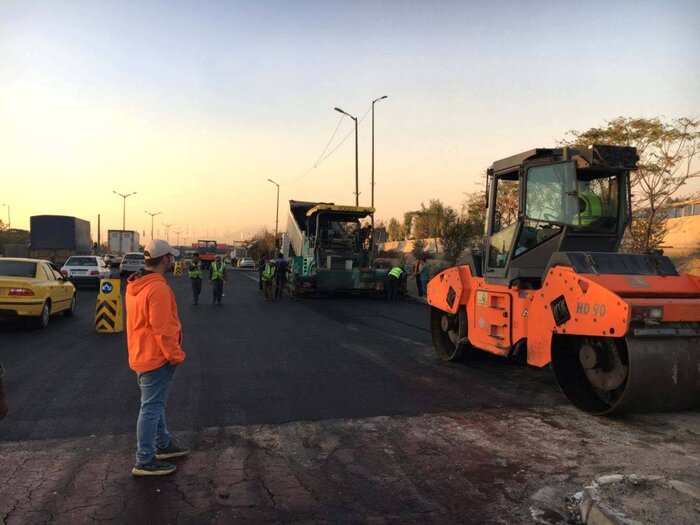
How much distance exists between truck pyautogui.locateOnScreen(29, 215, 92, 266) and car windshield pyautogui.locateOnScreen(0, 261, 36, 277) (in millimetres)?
19776

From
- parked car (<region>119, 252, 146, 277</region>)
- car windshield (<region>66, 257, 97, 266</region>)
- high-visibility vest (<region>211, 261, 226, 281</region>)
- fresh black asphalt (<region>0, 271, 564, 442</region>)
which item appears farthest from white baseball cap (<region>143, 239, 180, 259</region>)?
parked car (<region>119, 252, 146, 277</region>)

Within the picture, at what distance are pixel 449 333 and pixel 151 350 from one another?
5753mm

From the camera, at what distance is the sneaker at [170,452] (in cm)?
440

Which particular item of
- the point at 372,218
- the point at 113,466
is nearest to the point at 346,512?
the point at 113,466

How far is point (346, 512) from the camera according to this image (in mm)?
3549

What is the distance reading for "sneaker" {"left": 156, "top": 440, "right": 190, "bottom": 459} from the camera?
440cm

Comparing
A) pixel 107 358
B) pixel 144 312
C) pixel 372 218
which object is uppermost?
pixel 372 218

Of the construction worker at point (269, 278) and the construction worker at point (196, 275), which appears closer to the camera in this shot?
the construction worker at point (196, 275)

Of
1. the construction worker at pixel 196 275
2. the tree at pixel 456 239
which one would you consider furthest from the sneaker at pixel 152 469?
the tree at pixel 456 239

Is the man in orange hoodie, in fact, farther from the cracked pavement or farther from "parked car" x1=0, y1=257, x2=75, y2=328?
"parked car" x1=0, y1=257, x2=75, y2=328

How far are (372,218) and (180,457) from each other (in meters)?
17.4

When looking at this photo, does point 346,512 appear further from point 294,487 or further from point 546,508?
point 546,508

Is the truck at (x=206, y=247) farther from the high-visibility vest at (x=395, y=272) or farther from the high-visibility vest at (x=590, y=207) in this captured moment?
the high-visibility vest at (x=590, y=207)

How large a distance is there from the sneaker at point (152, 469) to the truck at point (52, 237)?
1149 inches
